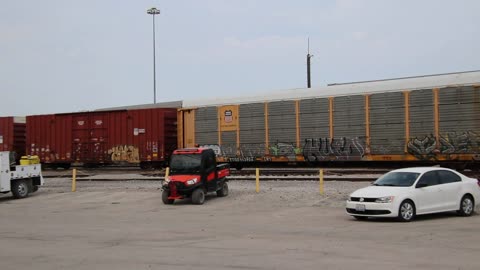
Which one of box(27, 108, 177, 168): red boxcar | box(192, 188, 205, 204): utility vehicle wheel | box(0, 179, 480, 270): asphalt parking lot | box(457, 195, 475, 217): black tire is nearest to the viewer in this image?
box(0, 179, 480, 270): asphalt parking lot

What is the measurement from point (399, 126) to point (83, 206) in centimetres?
1307

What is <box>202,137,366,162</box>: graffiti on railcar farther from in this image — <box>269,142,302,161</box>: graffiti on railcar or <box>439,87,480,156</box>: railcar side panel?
<box>439,87,480,156</box>: railcar side panel

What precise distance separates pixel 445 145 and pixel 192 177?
34.7ft

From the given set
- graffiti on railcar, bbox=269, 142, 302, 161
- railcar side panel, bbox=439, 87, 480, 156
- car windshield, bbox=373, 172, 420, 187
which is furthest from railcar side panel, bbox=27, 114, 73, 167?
car windshield, bbox=373, 172, 420, 187

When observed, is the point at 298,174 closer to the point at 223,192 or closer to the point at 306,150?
the point at 306,150

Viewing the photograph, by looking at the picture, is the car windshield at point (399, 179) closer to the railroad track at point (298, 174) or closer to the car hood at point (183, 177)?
the car hood at point (183, 177)

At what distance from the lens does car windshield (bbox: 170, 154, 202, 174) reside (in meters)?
18.1

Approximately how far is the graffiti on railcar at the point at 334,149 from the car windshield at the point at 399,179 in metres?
10.1

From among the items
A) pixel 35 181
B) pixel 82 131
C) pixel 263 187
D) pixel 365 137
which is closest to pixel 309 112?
pixel 365 137

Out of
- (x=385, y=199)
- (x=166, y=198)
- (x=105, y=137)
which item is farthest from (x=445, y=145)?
(x=105, y=137)

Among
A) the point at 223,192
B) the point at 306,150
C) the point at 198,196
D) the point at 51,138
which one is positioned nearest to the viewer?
the point at 198,196

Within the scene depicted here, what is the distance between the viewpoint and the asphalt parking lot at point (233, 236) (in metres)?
8.34

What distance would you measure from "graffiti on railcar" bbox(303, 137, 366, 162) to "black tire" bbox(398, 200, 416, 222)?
11.2 m

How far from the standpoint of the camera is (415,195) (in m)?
12.9
